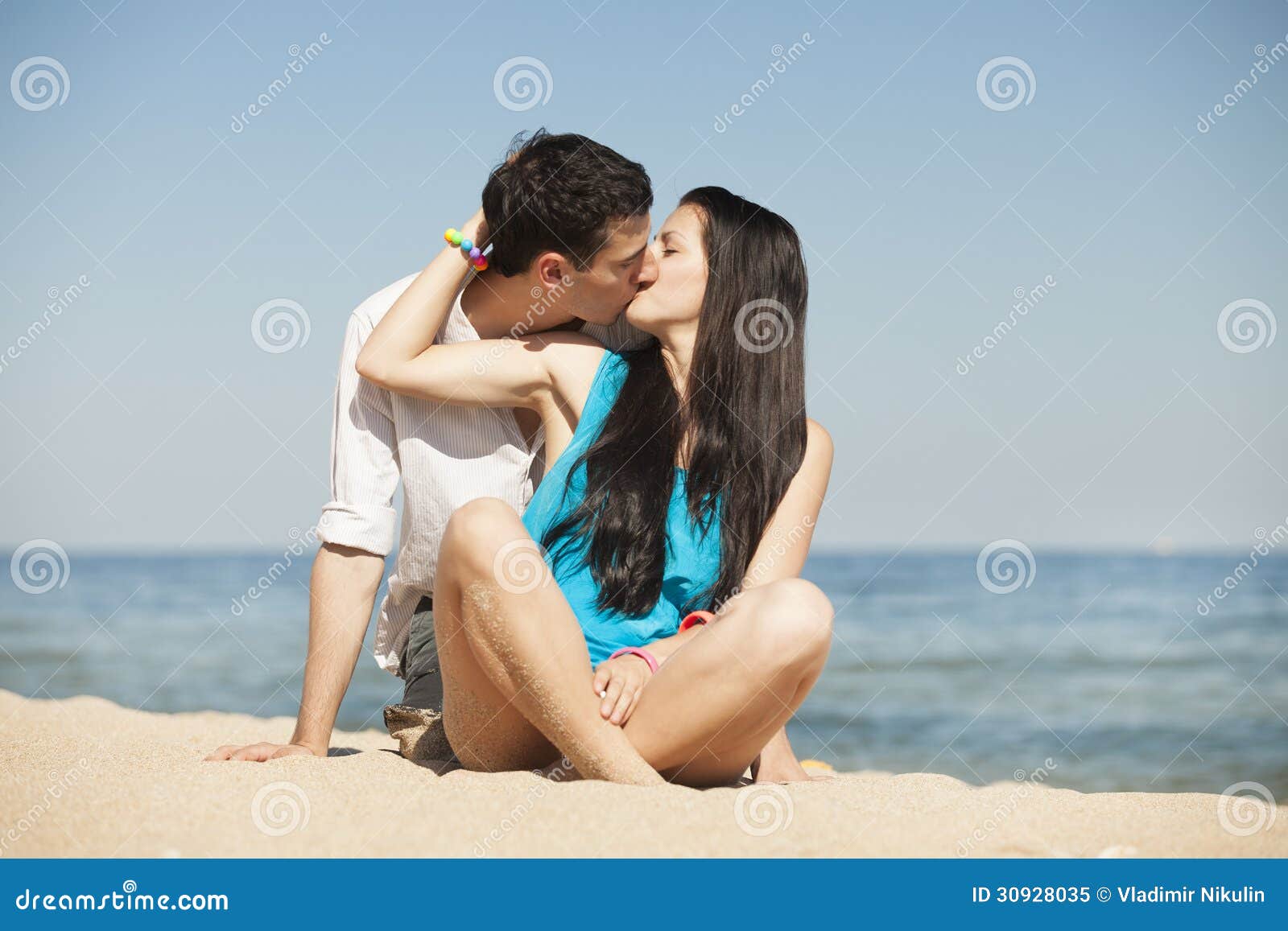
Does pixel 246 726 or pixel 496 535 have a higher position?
pixel 496 535

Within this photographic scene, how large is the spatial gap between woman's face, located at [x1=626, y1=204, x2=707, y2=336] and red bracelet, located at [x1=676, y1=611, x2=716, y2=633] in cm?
91

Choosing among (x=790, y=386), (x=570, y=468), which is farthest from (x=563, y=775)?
(x=790, y=386)

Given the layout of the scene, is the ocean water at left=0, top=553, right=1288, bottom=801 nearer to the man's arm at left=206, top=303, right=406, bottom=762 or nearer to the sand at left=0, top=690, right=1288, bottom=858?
the man's arm at left=206, top=303, right=406, bottom=762

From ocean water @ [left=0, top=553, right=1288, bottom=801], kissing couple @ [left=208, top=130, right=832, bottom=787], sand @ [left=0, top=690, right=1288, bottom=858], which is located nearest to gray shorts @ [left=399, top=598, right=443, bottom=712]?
kissing couple @ [left=208, top=130, right=832, bottom=787]

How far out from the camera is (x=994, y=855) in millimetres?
2248

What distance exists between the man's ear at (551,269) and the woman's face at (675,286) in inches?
8.9

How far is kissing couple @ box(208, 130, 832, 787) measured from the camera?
2750 mm

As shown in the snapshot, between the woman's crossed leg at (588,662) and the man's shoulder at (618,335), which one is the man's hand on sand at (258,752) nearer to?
the woman's crossed leg at (588,662)

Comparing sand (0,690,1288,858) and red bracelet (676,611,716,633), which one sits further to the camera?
red bracelet (676,611,716,633)

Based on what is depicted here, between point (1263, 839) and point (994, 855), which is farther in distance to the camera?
point (1263, 839)

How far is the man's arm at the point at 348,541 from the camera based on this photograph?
335 cm

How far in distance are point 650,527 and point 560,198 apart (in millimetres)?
1001

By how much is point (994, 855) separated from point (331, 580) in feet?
6.82

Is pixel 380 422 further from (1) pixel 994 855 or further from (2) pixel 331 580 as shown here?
(1) pixel 994 855
